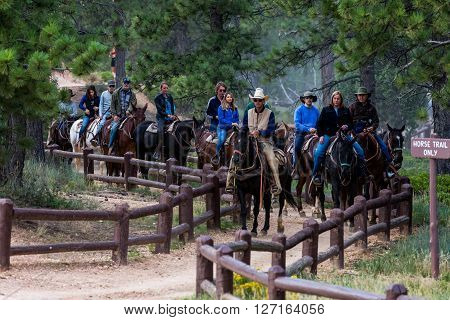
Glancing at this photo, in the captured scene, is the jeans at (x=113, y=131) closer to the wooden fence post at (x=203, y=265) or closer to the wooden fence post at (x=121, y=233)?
the wooden fence post at (x=121, y=233)

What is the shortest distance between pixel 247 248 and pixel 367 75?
58.3 ft

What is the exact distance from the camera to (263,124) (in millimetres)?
20109

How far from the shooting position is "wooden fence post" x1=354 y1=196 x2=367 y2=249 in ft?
61.5

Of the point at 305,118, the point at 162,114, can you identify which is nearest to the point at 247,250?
the point at 305,118

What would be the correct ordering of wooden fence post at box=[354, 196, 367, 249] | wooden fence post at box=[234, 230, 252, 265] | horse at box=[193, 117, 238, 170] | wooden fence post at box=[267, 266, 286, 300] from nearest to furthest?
wooden fence post at box=[267, 266, 286, 300], wooden fence post at box=[234, 230, 252, 265], wooden fence post at box=[354, 196, 367, 249], horse at box=[193, 117, 238, 170]

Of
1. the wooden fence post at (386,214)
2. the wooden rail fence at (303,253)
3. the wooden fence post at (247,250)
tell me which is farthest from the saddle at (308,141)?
the wooden fence post at (247,250)

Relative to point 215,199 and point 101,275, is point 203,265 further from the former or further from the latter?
point 215,199

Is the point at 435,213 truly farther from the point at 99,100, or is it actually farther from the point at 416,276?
the point at 99,100

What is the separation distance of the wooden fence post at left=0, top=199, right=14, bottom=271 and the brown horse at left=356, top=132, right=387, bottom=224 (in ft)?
29.8

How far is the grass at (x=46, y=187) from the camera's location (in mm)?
19906

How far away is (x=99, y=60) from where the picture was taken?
56.4 feet

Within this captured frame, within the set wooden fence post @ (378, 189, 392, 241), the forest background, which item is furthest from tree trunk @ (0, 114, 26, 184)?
wooden fence post @ (378, 189, 392, 241)

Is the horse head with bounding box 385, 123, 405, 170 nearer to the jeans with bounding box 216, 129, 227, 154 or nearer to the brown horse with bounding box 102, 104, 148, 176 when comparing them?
Answer: the jeans with bounding box 216, 129, 227, 154

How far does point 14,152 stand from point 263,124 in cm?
470
